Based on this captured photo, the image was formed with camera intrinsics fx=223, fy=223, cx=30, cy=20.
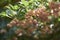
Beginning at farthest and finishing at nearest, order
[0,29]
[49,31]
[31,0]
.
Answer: [31,0]
[0,29]
[49,31]

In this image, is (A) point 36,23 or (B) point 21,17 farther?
(B) point 21,17

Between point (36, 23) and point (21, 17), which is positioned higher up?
point (21, 17)

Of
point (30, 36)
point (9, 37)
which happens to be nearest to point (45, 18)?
point (30, 36)

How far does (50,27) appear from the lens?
8.70ft

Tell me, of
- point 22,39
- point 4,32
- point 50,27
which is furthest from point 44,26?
point 4,32

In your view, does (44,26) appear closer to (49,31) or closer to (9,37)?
(49,31)

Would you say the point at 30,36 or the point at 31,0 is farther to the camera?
the point at 31,0

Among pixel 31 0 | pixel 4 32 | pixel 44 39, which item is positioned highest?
pixel 31 0

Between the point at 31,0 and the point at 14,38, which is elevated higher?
the point at 31,0

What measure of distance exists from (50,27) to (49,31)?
5 cm

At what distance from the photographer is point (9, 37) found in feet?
8.96

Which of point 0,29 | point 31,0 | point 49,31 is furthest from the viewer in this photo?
point 31,0

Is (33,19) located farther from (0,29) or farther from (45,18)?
(0,29)

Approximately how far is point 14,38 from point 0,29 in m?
0.28
